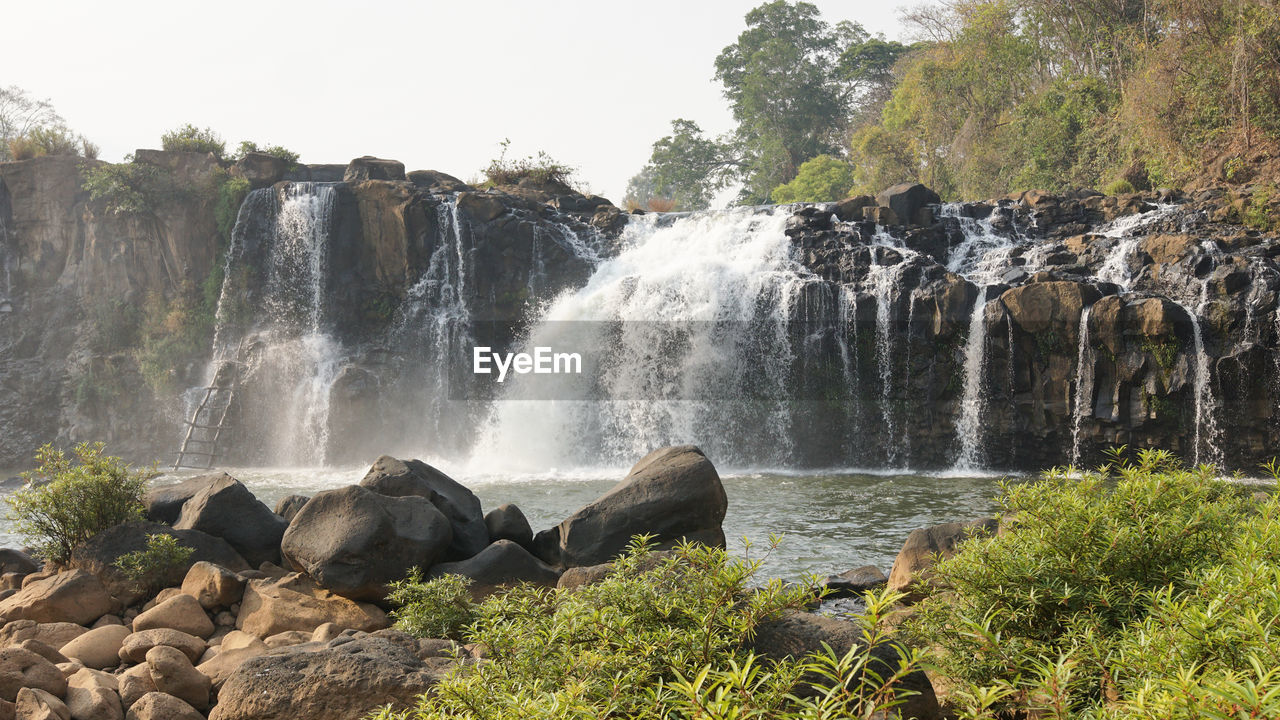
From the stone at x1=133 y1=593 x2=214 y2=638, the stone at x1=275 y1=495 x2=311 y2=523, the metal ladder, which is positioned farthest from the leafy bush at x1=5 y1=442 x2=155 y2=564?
the metal ladder

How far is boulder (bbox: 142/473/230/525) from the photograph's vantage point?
9969mm

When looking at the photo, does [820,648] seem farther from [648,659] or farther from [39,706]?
[39,706]

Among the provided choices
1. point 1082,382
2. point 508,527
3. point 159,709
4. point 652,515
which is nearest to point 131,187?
point 508,527

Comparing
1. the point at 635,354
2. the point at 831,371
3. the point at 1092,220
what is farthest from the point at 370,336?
the point at 1092,220

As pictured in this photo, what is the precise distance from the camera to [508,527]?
9758 millimetres

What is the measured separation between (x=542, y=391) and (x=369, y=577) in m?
13.0

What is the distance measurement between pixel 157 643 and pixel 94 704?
112cm

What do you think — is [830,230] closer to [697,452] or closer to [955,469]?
[955,469]

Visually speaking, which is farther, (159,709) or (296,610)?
(296,610)

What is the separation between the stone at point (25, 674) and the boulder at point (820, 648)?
4.75m

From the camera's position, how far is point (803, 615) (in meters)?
4.40

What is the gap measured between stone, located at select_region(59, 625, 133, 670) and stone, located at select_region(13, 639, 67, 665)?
0.16 metres

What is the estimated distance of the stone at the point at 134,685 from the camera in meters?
5.71

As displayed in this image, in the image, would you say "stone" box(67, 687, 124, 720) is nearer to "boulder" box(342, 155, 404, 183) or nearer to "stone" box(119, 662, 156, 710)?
"stone" box(119, 662, 156, 710)
